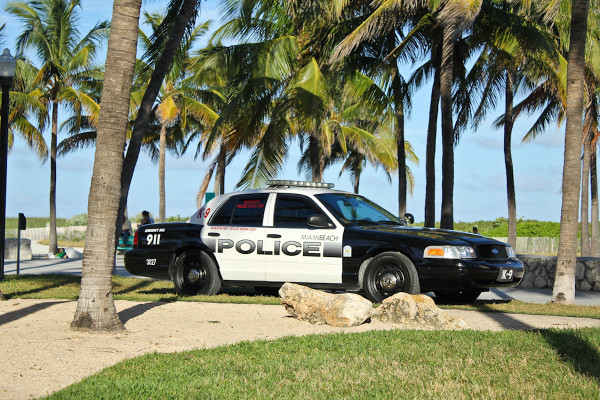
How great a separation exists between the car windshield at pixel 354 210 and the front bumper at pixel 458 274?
147 centimetres

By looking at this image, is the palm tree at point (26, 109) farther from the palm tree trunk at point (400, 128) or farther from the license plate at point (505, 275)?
the license plate at point (505, 275)

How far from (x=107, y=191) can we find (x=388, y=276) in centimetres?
441

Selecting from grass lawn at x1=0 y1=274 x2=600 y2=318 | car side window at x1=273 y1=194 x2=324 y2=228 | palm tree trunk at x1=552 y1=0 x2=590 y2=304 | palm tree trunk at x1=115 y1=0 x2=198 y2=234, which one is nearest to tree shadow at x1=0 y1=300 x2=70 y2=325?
grass lawn at x1=0 y1=274 x2=600 y2=318

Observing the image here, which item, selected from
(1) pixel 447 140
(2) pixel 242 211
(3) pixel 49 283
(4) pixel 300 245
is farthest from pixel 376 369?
(1) pixel 447 140

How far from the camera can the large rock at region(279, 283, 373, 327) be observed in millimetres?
8875

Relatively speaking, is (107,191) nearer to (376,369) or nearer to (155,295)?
(376,369)

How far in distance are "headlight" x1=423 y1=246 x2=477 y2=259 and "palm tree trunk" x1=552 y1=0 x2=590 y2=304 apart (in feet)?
10.8

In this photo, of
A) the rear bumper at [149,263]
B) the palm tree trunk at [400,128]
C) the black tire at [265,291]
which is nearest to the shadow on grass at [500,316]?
the black tire at [265,291]

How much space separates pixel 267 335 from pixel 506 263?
13.9 feet

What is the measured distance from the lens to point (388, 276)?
416 inches

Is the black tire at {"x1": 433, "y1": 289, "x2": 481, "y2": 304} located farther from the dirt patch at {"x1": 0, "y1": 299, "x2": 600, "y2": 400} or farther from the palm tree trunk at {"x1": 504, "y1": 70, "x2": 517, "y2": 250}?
the palm tree trunk at {"x1": 504, "y1": 70, "x2": 517, "y2": 250}

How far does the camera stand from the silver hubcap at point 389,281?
10523 millimetres

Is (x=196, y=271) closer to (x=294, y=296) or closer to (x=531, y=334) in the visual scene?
(x=294, y=296)

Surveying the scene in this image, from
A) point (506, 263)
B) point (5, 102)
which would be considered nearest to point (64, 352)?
point (506, 263)
